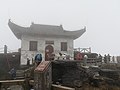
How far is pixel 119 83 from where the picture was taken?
22234 mm

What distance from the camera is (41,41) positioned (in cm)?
2808

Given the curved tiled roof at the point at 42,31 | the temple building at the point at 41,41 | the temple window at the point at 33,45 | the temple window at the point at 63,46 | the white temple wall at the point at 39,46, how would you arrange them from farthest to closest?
the temple window at the point at 63,46, the curved tiled roof at the point at 42,31, the temple window at the point at 33,45, the temple building at the point at 41,41, the white temple wall at the point at 39,46

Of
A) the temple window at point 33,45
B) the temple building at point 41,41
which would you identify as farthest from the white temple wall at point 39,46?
the temple window at point 33,45

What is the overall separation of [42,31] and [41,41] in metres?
1.42

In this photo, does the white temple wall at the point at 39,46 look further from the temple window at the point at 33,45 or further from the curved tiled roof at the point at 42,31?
the curved tiled roof at the point at 42,31

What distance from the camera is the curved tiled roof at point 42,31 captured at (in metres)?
27.8

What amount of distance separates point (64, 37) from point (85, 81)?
32.8 ft

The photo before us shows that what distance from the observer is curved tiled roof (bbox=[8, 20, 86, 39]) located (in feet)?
91.2

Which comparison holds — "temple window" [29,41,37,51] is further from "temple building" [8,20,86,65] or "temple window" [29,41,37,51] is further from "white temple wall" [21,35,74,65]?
"white temple wall" [21,35,74,65]

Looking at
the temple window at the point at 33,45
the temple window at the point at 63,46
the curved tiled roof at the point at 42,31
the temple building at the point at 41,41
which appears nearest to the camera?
the temple building at the point at 41,41

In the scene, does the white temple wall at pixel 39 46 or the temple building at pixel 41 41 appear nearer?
the white temple wall at pixel 39 46

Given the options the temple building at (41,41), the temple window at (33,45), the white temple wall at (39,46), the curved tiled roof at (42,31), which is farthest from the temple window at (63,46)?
the temple window at (33,45)

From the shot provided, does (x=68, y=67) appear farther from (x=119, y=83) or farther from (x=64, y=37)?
(x=64, y=37)

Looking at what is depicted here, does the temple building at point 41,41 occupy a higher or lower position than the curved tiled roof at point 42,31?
lower
